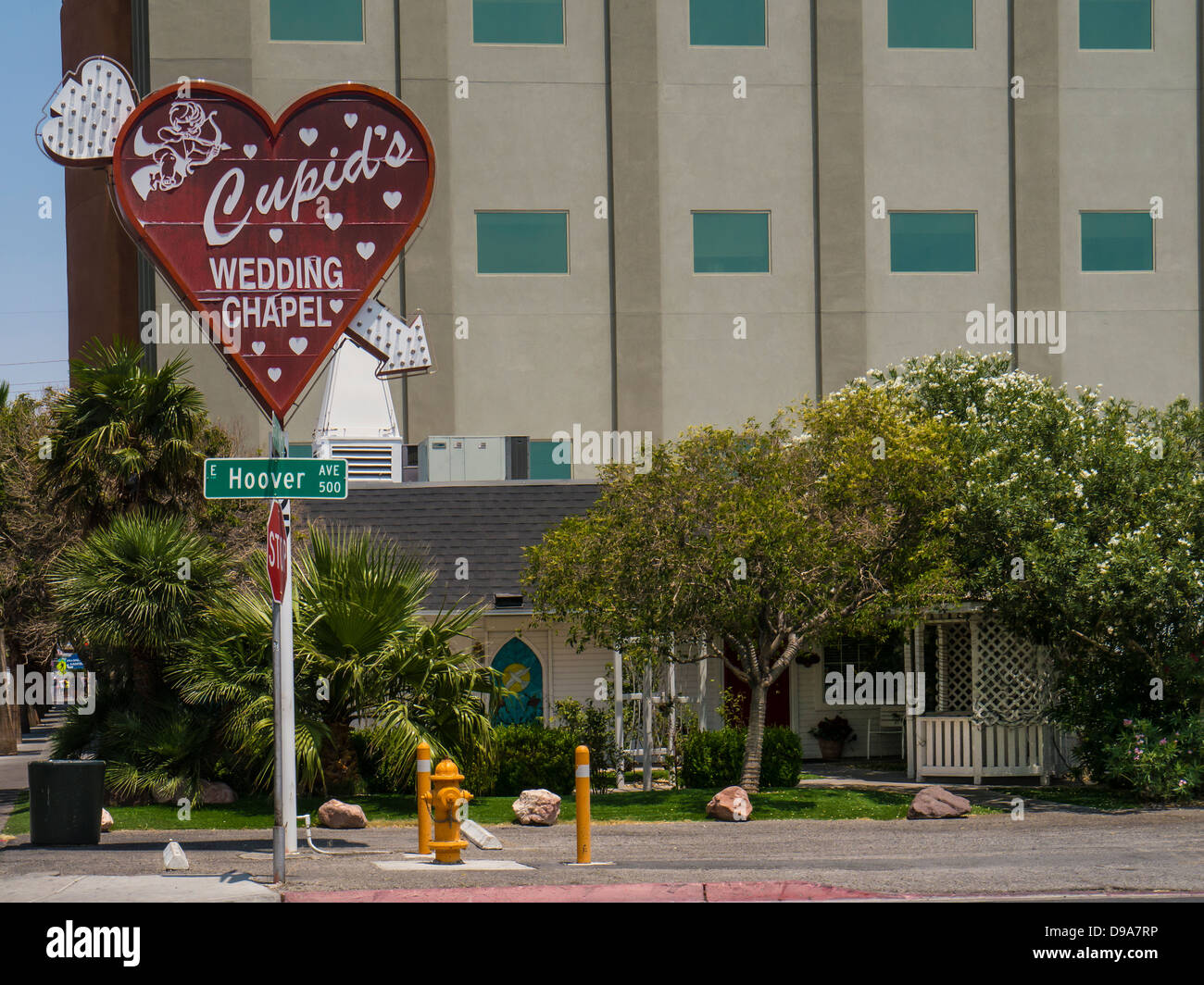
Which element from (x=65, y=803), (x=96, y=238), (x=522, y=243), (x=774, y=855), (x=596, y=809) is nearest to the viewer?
(x=774, y=855)

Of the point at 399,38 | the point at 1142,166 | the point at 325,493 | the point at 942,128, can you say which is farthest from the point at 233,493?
the point at 1142,166

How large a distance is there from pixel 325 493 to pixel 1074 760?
1573cm

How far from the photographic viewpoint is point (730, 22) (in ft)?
109

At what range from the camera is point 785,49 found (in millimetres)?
33031

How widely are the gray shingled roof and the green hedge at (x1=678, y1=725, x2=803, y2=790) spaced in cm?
413

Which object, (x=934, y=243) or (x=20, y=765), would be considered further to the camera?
(x=934, y=243)

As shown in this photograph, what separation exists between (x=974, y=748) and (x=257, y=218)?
46.9 ft

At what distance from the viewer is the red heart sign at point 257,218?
555 inches

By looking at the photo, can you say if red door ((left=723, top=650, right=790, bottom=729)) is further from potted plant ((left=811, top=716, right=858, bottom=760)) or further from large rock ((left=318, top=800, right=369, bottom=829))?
large rock ((left=318, top=800, right=369, bottom=829))

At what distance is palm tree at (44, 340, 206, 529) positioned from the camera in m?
19.0

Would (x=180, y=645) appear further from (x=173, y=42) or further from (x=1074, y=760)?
(x=173, y=42)

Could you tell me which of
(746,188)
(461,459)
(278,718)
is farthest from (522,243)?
(278,718)

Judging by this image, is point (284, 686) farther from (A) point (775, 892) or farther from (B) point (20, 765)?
(B) point (20, 765)
